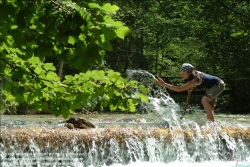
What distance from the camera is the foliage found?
2006mm

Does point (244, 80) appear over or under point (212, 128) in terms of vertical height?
over

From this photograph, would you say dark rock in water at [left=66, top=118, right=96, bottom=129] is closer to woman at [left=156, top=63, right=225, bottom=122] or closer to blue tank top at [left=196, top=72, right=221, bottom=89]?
woman at [left=156, top=63, right=225, bottom=122]

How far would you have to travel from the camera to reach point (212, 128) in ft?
26.4

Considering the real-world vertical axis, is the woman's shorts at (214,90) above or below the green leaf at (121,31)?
above

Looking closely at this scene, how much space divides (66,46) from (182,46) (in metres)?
26.3

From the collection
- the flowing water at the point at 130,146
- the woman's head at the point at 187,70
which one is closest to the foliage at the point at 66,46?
the flowing water at the point at 130,146

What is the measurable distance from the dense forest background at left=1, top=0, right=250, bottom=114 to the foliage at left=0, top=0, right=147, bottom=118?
1631 cm

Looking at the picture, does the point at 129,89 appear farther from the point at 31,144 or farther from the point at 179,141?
the point at 179,141

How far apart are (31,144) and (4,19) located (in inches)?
205

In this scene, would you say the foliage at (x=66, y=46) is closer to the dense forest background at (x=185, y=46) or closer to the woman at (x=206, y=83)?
the woman at (x=206, y=83)

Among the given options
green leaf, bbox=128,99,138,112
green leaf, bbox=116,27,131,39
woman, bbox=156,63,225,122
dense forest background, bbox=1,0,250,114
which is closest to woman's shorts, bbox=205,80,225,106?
woman, bbox=156,63,225,122

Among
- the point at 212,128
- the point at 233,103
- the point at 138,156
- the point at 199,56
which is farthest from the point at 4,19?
the point at 199,56

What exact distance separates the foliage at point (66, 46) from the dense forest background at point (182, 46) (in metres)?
16.3

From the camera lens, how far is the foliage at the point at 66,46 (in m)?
2.01
